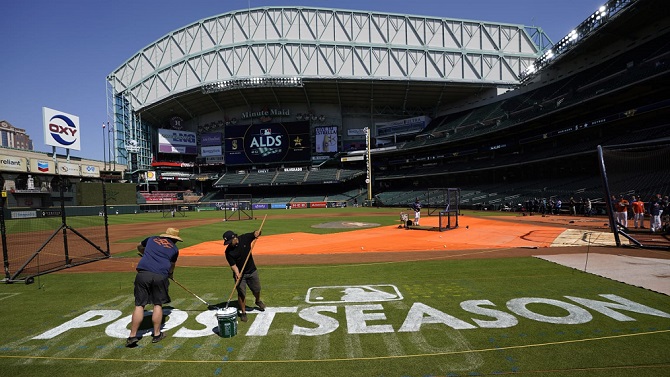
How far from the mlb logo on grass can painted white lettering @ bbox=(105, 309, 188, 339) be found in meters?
2.67

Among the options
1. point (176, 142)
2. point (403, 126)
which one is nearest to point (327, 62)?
point (403, 126)

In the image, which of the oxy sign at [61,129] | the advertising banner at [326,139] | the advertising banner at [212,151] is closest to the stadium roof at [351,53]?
the advertising banner at [326,139]

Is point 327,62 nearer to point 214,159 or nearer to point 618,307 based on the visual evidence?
point 214,159

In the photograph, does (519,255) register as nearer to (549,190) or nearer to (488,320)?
(488,320)

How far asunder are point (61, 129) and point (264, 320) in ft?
196

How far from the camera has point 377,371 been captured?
415 cm

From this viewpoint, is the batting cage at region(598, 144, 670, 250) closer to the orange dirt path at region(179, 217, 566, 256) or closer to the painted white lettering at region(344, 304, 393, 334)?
the orange dirt path at region(179, 217, 566, 256)

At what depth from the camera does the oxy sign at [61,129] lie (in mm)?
45438

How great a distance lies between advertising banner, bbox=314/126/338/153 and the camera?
66.7 m

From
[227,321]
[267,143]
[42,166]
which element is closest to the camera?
[227,321]

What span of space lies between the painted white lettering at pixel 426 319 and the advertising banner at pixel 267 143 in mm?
62052

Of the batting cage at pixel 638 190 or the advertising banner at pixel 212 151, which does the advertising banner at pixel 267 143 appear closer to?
the advertising banner at pixel 212 151

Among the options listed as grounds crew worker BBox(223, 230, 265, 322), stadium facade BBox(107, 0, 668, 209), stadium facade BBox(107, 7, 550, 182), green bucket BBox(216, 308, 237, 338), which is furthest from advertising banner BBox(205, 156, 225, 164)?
green bucket BBox(216, 308, 237, 338)

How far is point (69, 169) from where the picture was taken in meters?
53.4
